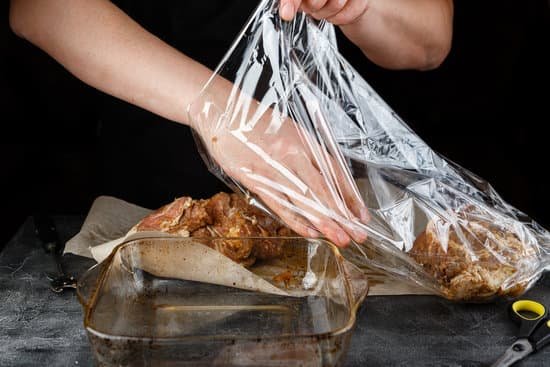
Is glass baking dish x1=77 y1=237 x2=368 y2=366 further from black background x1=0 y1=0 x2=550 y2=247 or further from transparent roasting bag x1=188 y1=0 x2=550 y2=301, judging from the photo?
black background x1=0 y1=0 x2=550 y2=247

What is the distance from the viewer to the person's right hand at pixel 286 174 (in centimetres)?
93

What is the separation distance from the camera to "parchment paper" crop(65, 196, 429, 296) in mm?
957

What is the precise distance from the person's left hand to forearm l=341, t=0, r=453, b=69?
6.7 inches

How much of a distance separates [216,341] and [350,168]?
1.32 ft

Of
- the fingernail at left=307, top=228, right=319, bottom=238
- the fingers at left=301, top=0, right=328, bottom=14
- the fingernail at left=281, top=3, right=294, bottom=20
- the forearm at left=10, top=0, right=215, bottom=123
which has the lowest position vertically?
the forearm at left=10, top=0, right=215, bottom=123

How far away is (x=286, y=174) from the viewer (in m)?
0.93

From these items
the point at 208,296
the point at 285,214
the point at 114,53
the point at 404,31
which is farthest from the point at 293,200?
the point at 404,31

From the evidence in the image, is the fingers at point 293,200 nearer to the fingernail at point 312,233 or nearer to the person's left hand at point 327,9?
the fingernail at point 312,233

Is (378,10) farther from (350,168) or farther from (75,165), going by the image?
(75,165)

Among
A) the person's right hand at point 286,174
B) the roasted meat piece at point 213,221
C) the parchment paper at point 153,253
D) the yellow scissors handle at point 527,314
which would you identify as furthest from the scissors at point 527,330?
the roasted meat piece at point 213,221

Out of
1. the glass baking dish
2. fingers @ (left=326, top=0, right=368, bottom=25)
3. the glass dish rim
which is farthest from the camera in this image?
fingers @ (left=326, top=0, right=368, bottom=25)

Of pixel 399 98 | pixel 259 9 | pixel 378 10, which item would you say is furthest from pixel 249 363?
pixel 399 98

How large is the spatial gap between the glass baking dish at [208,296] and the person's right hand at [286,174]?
45 mm

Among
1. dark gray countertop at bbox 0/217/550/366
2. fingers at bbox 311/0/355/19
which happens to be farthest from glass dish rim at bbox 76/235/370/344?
fingers at bbox 311/0/355/19
